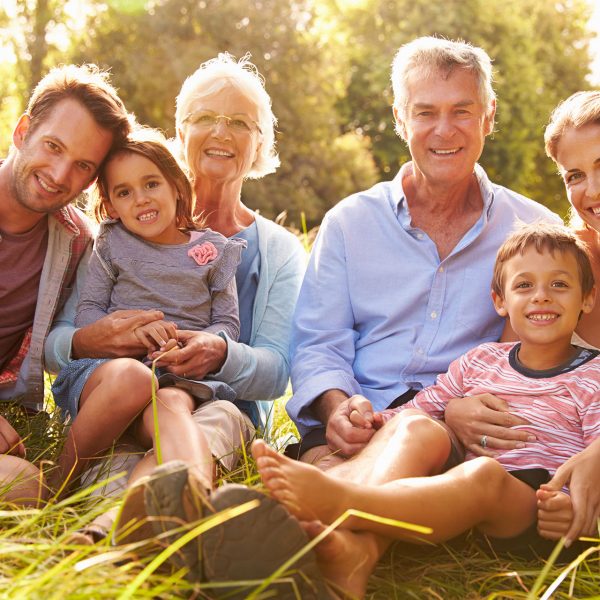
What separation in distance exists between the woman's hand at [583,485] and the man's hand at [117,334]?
58.5 inches

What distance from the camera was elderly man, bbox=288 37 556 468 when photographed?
337 cm

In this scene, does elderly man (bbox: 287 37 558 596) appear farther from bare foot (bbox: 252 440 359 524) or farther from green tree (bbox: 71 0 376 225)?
green tree (bbox: 71 0 376 225)

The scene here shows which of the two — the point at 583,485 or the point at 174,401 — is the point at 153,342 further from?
the point at 583,485

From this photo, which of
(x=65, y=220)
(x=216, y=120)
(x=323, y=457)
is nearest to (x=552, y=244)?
(x=323, y=457)

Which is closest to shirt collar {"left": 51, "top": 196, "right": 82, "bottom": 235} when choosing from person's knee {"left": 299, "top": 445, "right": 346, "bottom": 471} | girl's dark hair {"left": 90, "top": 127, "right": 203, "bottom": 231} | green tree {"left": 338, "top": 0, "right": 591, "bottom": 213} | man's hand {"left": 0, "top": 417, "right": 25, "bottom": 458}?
girl's dark hair {"left": 90, "top": 127, "right": 203, "bottom": 231}

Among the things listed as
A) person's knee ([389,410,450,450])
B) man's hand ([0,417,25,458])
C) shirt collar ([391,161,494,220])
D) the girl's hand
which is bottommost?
person's knee ([389,410,450,450])

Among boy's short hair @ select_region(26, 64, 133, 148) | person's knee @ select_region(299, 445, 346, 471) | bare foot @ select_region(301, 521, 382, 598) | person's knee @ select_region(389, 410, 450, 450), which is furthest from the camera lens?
boy's short hair @ select_region(26, 64, 133, 148)

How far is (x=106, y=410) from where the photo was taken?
2.88 meters

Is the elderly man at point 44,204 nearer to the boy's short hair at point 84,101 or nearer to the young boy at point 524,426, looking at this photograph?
the boy's short hair at point 84,101

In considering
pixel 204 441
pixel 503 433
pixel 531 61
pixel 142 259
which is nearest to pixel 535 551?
pixel 503 433

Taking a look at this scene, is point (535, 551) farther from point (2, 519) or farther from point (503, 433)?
point (2, 519)

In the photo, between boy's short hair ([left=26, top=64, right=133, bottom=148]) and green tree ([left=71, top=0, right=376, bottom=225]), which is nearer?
boy's short hair ([left=26, top=64, right=133, bottom=148])

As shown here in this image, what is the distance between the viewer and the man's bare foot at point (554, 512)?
2498 mm

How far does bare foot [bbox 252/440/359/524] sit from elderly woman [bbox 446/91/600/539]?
0.75 meters
